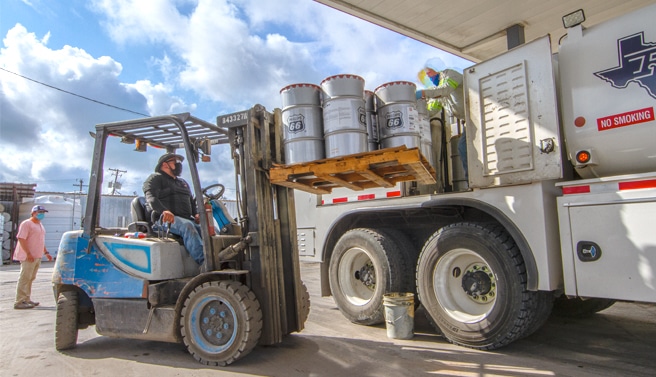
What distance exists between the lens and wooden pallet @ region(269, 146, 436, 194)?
3.78m

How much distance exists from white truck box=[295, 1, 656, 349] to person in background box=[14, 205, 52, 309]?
6.05 m

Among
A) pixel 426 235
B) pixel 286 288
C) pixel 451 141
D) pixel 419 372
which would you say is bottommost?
pixel 419 372

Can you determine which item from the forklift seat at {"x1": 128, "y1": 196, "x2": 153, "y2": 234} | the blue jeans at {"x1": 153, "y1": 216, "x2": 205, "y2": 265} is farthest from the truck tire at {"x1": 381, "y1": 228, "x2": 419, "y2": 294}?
the forklift seat at {"x1": 128, "y1": 196, "x2": 153, "y2": 234}

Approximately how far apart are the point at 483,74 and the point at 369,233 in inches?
91.5

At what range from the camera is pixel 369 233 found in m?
5.50

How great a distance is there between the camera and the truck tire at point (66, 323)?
183 inches

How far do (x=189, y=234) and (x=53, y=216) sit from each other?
17.1m

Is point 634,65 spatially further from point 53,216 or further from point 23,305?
point 53,216

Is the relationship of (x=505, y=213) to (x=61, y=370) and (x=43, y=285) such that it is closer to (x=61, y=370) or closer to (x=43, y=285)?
(x=61, y=370)

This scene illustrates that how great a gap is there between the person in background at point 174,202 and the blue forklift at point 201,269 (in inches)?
6.7

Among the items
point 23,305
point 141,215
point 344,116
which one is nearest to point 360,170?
point 344,116

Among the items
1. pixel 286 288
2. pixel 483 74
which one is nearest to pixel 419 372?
pixel 286 288

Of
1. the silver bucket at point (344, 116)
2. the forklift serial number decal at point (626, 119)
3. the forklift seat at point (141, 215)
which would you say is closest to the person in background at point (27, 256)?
the forklift seat at point (141, 215)

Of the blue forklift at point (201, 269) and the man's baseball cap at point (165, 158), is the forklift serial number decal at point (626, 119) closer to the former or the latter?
the blue forklift at point (201, 269)
